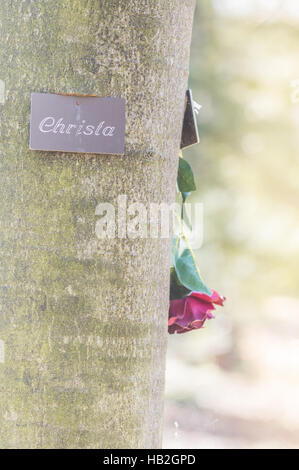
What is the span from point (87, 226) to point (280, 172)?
393 centimetres

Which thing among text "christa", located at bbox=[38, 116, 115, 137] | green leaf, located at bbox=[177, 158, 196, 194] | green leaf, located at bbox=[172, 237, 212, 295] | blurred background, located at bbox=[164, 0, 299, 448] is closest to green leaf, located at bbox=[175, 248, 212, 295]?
green leaf, located at bbox=[172, 237, 212, 295]

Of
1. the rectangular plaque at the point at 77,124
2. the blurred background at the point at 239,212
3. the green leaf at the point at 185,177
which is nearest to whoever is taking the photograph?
the rectangular plaque at the point at 77,124

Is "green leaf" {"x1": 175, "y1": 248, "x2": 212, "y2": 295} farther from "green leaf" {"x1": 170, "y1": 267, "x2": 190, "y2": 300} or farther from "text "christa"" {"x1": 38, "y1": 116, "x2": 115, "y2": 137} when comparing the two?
"text "christa"" {"x1": 38, "y1": 116, "x2": 115, "y2": 137}

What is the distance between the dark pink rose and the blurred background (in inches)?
92.1

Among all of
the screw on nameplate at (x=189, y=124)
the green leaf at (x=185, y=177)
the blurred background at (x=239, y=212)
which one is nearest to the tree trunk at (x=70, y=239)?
the screw on nameplate at (x=189, y=124)

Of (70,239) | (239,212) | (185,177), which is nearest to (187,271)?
(185,177)

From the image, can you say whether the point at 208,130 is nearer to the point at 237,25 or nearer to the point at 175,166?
the point at 237,25

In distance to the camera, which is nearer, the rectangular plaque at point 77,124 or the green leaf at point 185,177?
the rectangular plaque at point 77,124

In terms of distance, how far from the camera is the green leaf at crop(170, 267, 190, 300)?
99cm

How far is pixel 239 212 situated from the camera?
446cm

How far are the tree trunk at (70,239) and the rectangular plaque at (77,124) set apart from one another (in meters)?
0.01

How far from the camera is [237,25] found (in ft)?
13.3

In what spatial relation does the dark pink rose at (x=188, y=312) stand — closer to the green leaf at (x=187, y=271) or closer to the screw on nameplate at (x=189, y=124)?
the green leaf at (x=187, y=271)

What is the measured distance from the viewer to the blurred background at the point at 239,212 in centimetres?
400
